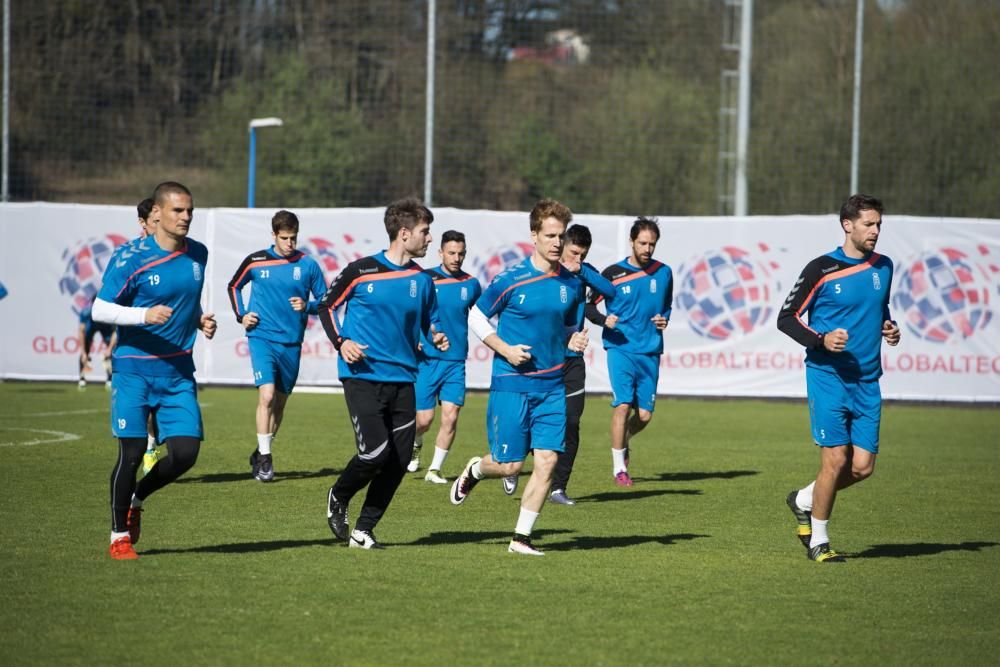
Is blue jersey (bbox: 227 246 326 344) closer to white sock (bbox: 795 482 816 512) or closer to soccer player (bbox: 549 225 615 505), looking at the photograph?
soccer player (bbox: 549 225 615 505)

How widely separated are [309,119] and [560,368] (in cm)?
2426

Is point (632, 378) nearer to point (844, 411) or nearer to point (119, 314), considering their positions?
point (844, 411)

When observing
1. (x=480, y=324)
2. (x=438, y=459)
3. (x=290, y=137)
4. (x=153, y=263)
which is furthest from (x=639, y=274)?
(x=290, y=137)

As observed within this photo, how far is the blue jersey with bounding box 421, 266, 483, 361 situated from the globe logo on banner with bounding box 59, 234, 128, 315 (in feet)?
37.9

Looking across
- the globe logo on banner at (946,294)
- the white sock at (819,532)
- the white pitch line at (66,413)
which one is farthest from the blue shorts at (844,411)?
the globe logo on banner at (946,294)

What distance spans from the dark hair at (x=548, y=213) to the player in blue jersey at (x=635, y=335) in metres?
4.09

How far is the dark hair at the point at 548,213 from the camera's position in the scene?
8.73 metres

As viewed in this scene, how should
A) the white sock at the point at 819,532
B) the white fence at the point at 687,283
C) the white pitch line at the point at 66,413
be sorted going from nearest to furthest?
the white sock at the point at 819,532 < the white pitch line at the point at 66,413 < the white fence at the point at 687,283

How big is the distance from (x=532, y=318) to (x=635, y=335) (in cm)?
428

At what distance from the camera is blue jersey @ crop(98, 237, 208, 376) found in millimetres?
8328

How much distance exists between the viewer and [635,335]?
43.0ft

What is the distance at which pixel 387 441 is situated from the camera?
350 inches

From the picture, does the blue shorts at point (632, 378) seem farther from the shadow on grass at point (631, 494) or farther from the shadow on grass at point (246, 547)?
the shadow on grass at point (246, 547)

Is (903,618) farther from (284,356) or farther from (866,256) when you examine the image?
(284,356)
